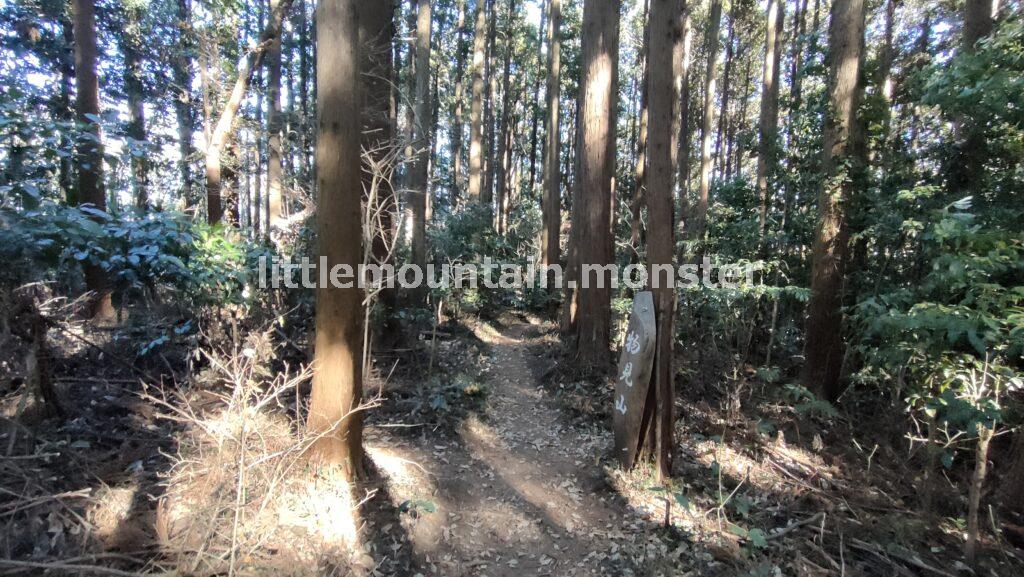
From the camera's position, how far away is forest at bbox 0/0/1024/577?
11.6 feet

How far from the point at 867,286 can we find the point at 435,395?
638 centimetres

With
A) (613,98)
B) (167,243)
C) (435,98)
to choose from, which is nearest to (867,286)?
(613,98)

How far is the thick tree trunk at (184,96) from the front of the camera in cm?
1027

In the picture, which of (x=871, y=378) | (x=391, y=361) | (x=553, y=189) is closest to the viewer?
(x=871, y=378)

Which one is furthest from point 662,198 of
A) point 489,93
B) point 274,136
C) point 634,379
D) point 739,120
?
point 739,120

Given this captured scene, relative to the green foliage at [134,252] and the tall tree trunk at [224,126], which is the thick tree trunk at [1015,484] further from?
the tall tree trunk at [224,126]

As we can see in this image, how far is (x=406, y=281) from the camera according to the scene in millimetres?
10133

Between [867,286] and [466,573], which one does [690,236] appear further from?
[466,573]

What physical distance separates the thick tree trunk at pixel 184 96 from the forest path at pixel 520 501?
26.5 ft

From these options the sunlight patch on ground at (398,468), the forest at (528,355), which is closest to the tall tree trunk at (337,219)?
the forest at (528,355)

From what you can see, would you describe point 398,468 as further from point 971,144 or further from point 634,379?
point 971,144

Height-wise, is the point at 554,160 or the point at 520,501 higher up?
the point at 554,160

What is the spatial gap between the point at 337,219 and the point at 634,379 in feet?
10.6

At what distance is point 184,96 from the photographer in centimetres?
962
